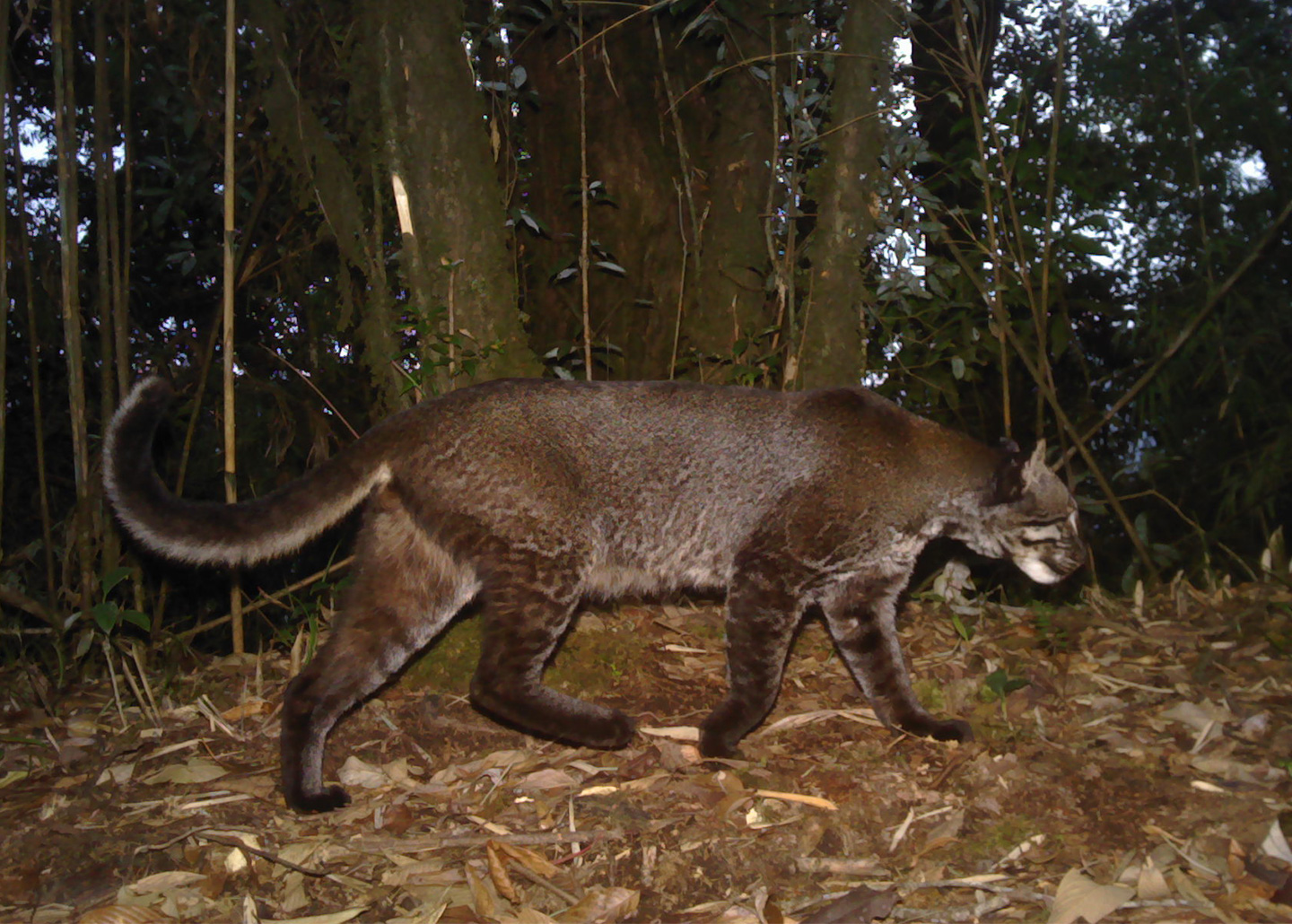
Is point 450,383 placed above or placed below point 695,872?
above

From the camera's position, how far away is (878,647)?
411 cm

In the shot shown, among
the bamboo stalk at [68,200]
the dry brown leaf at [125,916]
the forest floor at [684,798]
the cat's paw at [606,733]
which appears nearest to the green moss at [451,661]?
the forest floor at [684,798]

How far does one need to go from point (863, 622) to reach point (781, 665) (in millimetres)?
499

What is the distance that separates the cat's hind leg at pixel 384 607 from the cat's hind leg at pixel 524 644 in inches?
7.2

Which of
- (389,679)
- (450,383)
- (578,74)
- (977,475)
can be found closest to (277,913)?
(389,679)

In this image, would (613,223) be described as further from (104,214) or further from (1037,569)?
(1037,569)

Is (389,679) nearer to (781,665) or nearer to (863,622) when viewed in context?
(781,665)

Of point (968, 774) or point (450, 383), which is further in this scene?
point (450, 383)

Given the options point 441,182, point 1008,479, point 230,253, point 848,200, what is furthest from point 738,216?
point 230,253

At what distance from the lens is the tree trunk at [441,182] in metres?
4.30

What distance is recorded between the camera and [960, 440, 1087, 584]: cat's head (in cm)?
419

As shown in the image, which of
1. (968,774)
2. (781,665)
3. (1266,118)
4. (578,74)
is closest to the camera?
(968,774)

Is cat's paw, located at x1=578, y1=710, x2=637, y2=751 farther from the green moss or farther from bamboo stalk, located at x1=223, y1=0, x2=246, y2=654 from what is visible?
bamboo stalk, located at x1=223, y1=0, x2=246, y2=654

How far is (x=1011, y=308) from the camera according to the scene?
6.00 metres
